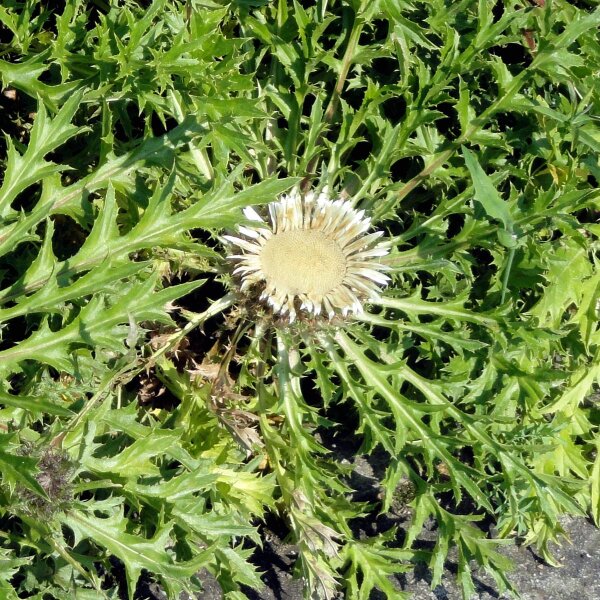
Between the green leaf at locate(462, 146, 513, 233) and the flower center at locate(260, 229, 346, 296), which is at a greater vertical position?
the green leaf at locate(462, 146, 513, 233)

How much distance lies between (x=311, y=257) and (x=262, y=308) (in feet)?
0.84

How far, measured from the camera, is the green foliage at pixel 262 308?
2357 millimetres

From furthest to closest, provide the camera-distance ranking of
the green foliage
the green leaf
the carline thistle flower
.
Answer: the carline thistle flower → the green leaf → the green foliage

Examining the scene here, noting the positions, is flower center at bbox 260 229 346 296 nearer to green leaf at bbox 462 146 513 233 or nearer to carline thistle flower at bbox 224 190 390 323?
carline thistle flower at bbox 224 190 390 323

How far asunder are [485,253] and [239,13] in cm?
139

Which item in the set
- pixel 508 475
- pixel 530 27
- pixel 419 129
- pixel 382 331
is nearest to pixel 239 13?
pixel 419 129

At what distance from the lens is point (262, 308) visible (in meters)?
2.73

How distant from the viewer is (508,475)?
268cm

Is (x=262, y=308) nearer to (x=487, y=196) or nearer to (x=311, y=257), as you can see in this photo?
(x=311, y=257)

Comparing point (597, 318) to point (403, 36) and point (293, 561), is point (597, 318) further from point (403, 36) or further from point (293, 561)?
point (293, 561)

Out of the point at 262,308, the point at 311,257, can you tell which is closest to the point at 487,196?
the point at 311,257

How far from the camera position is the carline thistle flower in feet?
8.88

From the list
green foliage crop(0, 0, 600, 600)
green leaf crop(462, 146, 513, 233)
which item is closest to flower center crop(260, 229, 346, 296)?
green foliage crop(0, 0, 600, 600)

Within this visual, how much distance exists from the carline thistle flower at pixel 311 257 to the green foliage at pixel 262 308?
11cm
